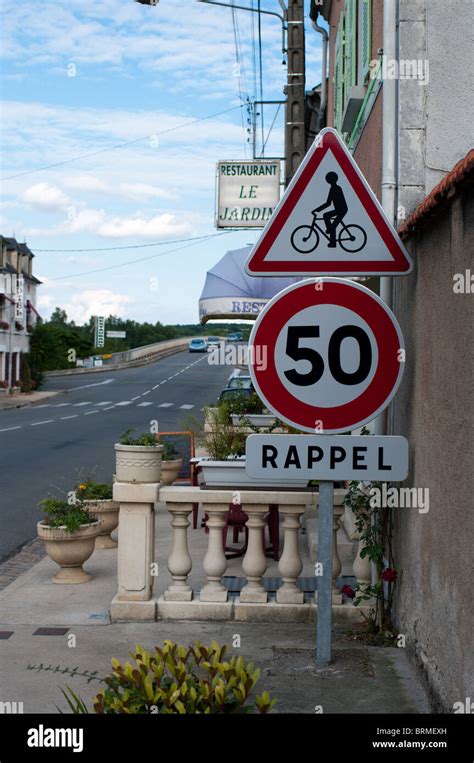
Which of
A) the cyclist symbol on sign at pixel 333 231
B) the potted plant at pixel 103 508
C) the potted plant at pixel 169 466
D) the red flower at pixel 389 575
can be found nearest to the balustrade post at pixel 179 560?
the red flower at pixel 389 575

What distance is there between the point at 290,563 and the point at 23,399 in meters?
40.3

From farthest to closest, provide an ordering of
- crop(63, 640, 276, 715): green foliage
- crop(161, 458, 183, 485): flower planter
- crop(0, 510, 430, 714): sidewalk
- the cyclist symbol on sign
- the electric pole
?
the electric pole, crop(161, 458, 183, 485): flower planter, crop(0, 510, 430, 714): sidewalk, the cyclist symbol on sign, crop(63, 640, 276, 715): green foliage

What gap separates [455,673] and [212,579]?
2539 millimetres

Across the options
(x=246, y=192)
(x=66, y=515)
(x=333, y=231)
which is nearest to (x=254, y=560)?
(x=66, y=515)

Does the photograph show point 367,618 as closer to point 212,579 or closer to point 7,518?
point 212,579

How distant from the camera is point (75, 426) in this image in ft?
93.6

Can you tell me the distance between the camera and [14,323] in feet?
168

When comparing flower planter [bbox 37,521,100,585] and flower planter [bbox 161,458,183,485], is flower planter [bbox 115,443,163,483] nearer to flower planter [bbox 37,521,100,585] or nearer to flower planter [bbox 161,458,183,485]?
flower planter [bbox 37,521,100,585]

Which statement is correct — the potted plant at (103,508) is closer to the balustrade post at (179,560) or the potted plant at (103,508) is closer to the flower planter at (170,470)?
the balustrade post at (179,560)

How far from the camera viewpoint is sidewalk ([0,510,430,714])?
454 centimetres

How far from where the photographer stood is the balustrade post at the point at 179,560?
6.13 meters

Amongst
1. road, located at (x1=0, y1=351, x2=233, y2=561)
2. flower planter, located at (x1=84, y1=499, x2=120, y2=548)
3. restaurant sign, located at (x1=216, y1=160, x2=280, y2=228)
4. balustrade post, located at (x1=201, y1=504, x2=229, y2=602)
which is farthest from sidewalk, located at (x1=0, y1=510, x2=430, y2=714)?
restaurant sign, located at (x1=216, y1=160, x2=280, y2=228)

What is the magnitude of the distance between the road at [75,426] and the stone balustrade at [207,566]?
401 centimetres
